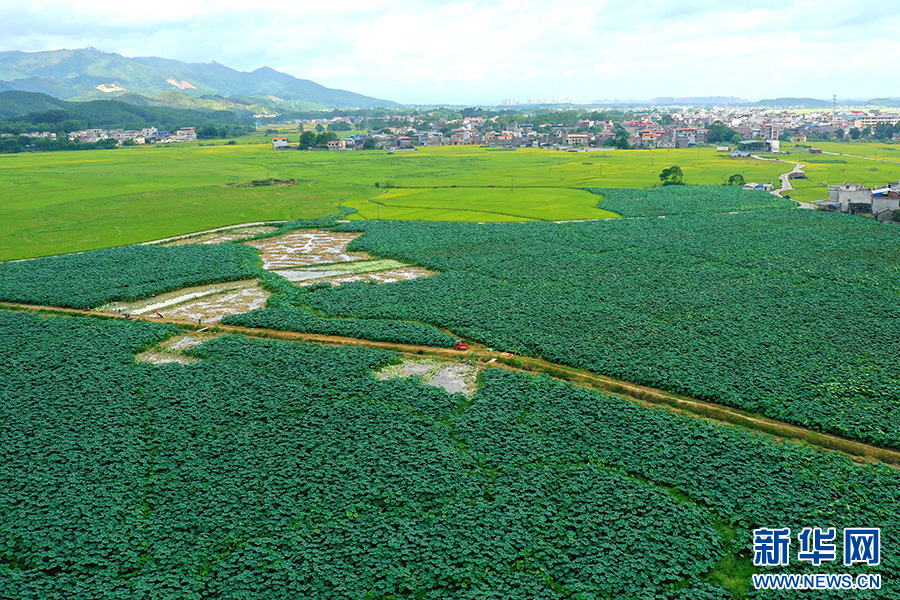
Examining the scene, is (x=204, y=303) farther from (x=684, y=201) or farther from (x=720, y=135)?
(x=720, y=135)

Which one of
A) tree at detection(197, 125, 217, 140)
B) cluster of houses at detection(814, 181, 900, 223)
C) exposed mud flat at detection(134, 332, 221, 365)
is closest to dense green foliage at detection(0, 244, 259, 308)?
exposed mud flat at detection(134, 332, 221, 365)

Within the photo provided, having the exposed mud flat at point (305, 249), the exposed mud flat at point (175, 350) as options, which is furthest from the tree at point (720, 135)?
the exposed mud flat at point (175, 350)

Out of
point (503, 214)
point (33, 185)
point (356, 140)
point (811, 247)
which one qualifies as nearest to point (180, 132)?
point (356, 140)

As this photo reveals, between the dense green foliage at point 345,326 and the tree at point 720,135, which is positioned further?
the tree at point 720,135

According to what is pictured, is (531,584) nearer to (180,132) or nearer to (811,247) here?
(811,247)

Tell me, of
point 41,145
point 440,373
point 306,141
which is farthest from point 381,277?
point 41,145

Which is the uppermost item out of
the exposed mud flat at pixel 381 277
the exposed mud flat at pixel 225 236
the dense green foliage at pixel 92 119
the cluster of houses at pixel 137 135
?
the dense green foliage at pixel 92 119

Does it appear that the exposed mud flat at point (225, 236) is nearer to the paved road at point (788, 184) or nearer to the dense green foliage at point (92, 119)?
the paved road at point (788, 184)
